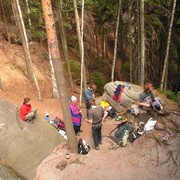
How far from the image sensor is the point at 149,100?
30.2 ft

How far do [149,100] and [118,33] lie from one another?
12749 mm

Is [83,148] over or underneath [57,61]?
underneath

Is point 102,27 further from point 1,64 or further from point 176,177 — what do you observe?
point 176,177

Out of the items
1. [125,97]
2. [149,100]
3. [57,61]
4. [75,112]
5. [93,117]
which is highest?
[57,61]

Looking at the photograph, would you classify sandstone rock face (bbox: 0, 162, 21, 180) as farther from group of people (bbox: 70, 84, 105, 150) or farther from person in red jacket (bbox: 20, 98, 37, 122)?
Result: group of people (bbox: 70, 84, 105, 150)

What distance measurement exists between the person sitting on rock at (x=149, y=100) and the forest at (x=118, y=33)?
12.3ft

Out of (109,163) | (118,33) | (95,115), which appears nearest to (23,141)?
(95,115)

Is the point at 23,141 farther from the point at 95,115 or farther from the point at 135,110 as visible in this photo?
the point at 135,110

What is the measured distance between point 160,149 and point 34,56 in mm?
15929

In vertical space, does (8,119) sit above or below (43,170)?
above

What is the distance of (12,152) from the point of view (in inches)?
314

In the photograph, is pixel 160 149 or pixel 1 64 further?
pixel 1 64

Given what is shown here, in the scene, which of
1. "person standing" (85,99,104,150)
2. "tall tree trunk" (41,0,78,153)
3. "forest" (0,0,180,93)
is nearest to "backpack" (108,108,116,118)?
"person standing" (85,99,104,150)

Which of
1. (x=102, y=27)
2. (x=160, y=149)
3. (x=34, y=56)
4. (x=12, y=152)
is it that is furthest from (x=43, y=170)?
(x=102, y=27)
